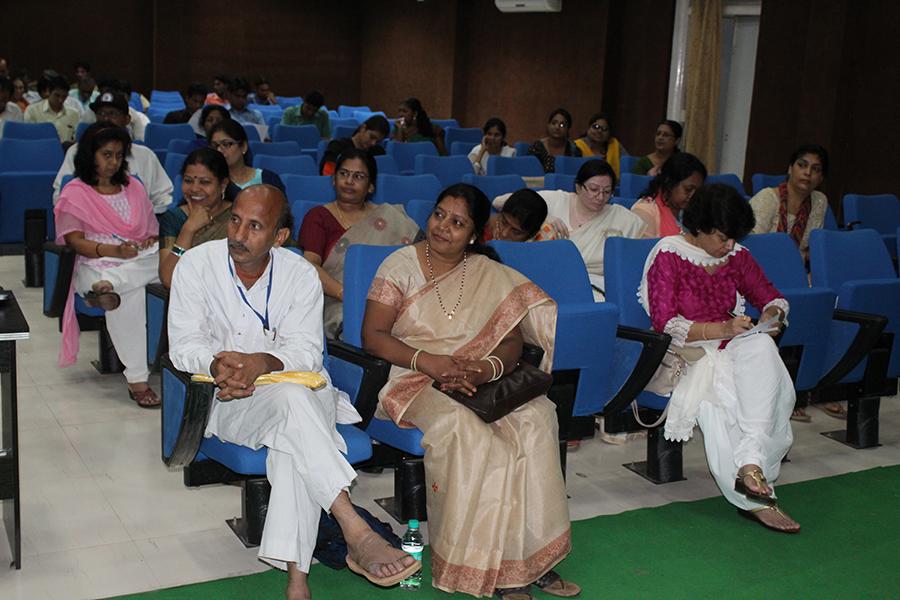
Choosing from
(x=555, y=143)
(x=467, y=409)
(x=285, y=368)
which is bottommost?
(x=467, y=409)

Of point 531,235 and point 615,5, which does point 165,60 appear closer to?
point 615,5

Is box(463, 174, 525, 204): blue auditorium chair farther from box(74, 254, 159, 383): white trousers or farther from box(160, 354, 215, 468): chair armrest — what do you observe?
box(160, 354, 215, 468): chair armrest

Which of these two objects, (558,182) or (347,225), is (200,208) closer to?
(347,225)

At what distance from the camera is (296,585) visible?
2.83 meters

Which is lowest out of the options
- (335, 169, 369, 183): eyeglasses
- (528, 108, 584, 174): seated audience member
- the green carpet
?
the green carpet

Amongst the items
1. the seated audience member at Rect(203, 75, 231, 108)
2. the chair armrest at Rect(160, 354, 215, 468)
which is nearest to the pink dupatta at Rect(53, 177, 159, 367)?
the chair armrest at Rect(160, 354, 215, 468)

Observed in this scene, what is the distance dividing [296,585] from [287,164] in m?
4.22

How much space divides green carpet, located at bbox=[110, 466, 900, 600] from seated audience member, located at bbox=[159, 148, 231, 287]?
145cm

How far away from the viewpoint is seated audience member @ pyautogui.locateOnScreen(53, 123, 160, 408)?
454 cm

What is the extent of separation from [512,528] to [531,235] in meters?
1.59

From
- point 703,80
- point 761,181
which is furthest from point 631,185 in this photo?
point 703,80

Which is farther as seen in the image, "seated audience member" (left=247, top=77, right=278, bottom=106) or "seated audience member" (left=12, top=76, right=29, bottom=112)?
"seated audience member" (left=247, top=77, right=278, bottom=106)

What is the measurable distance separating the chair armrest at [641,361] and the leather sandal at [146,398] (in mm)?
1972

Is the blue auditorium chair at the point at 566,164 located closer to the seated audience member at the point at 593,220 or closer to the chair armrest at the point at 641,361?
the seated audience member at the point at 593,220
